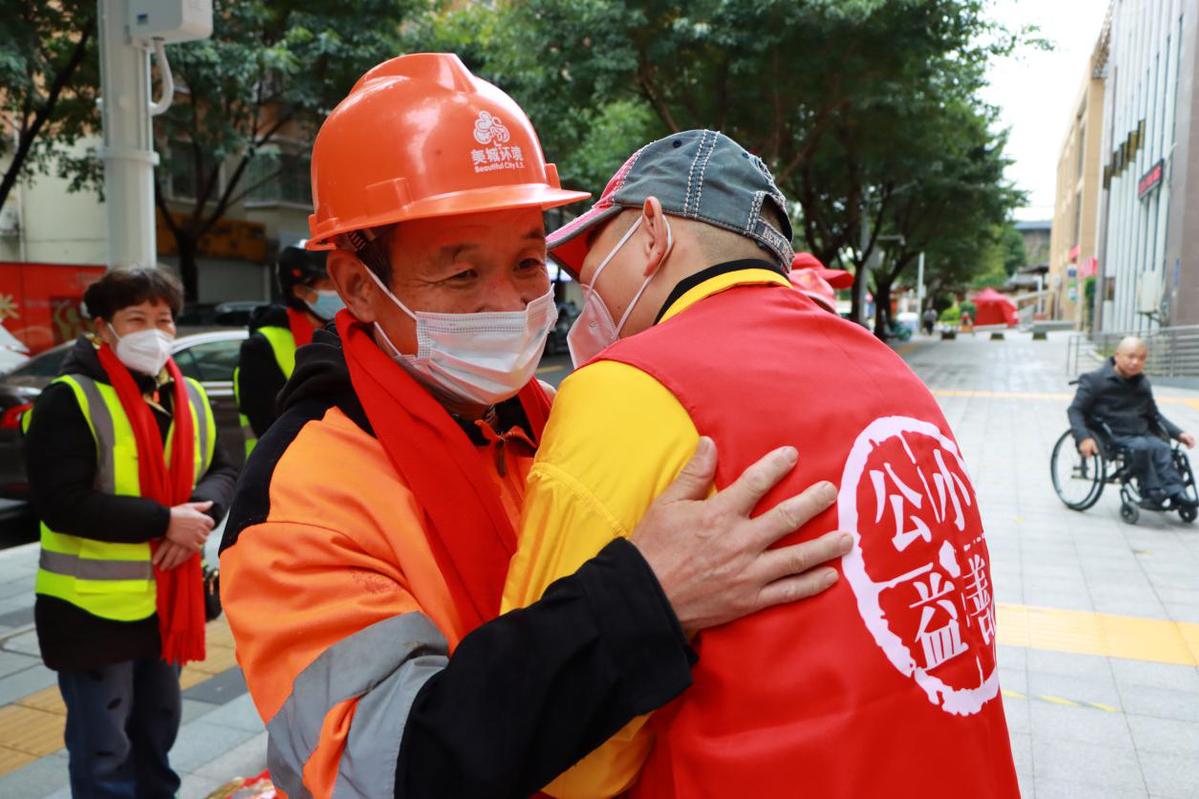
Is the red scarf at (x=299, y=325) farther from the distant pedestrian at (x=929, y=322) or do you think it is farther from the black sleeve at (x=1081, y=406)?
the distant pedestrian at (x=929, y=322)

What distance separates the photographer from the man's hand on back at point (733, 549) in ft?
3.53

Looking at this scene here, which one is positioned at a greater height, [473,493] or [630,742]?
→ [473,493]

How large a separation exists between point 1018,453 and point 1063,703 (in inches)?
289

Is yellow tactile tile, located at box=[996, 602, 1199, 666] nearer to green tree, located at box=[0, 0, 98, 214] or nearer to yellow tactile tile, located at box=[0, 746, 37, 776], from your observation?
yellow tactile tile, located at box=[0, 746, 37, 776]

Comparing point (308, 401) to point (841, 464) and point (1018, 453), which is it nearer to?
point (841, 464)

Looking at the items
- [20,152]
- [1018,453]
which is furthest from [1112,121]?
[20,152]

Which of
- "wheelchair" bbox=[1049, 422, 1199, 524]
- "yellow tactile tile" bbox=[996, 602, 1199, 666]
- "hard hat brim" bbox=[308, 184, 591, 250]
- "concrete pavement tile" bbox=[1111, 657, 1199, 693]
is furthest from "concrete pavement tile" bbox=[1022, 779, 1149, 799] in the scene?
"wheelchair" bbox=[1049, 422, 1199, 524]

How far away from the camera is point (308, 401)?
1.40 m

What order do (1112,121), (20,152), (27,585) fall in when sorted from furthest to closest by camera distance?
(1112,121) → (20,152) → (27,585)

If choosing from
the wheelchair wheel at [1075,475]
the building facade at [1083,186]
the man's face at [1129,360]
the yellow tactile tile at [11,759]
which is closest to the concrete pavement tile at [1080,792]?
the yellow tactile tile at [11,759]

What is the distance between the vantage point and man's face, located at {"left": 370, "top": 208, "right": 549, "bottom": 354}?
56.4 inches

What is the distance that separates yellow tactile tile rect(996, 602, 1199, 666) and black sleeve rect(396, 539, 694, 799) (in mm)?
4624

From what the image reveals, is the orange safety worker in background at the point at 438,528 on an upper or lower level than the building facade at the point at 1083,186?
lower

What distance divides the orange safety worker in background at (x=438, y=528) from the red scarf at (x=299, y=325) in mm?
2460
